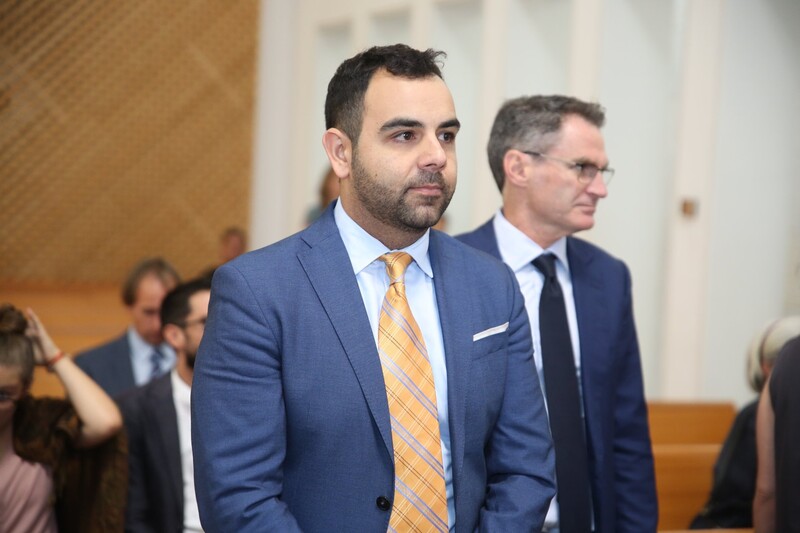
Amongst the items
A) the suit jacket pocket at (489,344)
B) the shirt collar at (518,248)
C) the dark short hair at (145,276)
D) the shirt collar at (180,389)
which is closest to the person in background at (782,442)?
the shirt collar at (518,248)

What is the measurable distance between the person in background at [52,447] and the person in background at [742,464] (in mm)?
1781

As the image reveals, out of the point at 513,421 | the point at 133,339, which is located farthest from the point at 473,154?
the point at 513,421

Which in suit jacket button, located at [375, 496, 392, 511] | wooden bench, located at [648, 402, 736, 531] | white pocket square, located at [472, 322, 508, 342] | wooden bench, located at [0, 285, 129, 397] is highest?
white pocket square, located at [472, 322, 508, 342]

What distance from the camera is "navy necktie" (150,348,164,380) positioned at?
3.87m

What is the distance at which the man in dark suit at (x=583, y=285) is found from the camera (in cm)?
228

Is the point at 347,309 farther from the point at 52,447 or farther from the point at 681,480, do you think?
the point at 681,480

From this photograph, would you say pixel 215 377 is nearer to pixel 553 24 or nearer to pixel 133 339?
pixel 133 339

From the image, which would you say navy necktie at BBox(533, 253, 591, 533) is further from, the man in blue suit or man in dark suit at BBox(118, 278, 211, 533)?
man in dark suit at BBox(118, 278, 211, 533)

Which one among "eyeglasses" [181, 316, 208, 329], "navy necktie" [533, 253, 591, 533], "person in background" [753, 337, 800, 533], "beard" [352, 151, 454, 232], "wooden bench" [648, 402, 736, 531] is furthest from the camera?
"wooden bench" [648, 402, 736, 531]

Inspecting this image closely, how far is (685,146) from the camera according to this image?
14.1 feet

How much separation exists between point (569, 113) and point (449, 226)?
3.04m

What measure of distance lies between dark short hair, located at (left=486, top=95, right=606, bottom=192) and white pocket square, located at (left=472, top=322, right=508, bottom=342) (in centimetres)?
82

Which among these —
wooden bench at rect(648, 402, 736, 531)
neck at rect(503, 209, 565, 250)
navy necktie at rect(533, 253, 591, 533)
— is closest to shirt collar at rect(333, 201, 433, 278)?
navy necktie at rect(533, 253, 591, 533)

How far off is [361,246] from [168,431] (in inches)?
48.4
